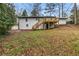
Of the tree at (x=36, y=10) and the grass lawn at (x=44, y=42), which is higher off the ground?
the tree at (x=36, y=10)

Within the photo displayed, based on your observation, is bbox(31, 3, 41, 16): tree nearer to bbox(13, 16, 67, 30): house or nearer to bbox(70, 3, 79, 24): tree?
bbox(13, 16, 67, 30): house

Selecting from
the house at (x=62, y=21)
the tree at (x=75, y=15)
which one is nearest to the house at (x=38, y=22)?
the house at (x=62, y=21)

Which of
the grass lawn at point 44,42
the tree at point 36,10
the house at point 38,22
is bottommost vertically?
the grass lawn at point 44,42

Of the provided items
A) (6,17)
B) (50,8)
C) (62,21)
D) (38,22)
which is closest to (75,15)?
(62,21)

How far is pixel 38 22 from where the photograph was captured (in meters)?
2.93

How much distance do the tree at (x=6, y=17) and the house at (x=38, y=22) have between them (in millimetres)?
94

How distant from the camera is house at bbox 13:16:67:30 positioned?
291 cm

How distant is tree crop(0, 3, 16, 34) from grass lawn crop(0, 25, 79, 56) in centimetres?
12

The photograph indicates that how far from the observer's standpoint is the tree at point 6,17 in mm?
2883

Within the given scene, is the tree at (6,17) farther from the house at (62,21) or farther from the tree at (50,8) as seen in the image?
the house at (62,21)

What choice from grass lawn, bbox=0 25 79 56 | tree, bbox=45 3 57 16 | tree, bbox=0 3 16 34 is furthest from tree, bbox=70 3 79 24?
tree, bbox=0 3 16 34

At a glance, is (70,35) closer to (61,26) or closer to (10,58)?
(61,26)

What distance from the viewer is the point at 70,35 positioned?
291 cm

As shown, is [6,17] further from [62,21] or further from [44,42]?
[62,21]
